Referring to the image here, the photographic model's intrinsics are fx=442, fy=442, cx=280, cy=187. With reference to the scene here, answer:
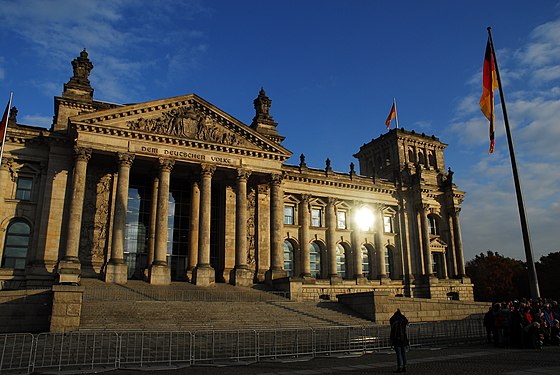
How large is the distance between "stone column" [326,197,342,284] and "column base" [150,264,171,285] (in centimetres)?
1862

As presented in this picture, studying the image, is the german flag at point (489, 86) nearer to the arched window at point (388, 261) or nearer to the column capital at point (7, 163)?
the arched window at point (388, 261)

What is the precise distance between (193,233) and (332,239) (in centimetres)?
1660

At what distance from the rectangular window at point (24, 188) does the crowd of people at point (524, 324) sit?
34.2 m

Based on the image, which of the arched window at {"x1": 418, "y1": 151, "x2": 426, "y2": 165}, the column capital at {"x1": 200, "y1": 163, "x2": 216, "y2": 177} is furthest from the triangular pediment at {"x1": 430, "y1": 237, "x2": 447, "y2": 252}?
the column capital at {"x1": 200, "y1": 163, "x2": 216, "y2": 177}

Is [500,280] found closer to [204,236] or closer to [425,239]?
[425,239]

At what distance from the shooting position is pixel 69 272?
101 feet

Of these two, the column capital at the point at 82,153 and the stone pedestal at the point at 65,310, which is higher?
the column capital at the point at 82,153

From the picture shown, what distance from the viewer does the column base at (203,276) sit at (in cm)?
3569

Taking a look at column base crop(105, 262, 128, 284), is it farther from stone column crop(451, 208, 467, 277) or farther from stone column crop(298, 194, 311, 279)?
stone column crop(451, 208, 467, 277)

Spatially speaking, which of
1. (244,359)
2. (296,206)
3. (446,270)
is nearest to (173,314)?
(244,359)

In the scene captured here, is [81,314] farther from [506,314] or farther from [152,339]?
[506,314]

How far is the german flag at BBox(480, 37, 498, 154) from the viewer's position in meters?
21.1

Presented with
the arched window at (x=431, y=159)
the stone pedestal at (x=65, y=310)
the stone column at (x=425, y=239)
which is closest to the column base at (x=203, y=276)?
the stone pedestal at (x=65, y=310)

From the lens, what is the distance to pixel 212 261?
136 ft
